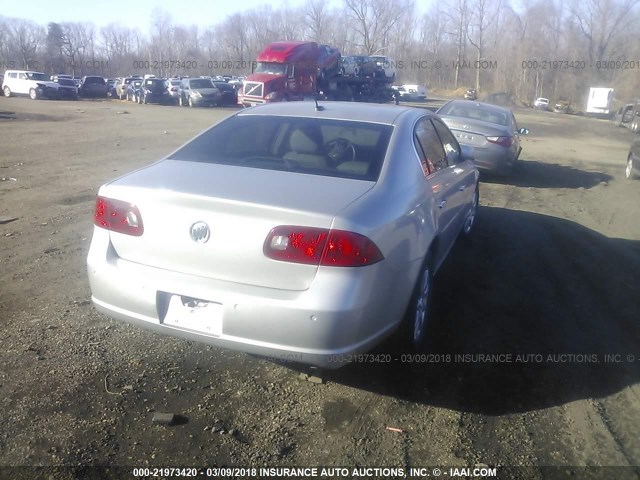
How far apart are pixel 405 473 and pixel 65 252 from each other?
4.30 m

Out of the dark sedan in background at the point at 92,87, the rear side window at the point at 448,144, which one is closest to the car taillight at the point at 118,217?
the rear side window at the point at 448,144

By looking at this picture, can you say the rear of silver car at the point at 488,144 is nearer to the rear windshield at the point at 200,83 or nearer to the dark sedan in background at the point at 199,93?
the dark sedan in background at the point at 199,93

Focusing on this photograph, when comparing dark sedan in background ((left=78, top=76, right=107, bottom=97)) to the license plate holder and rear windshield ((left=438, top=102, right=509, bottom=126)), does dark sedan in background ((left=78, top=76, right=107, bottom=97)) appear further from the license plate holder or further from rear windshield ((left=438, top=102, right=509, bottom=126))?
the license plate holder

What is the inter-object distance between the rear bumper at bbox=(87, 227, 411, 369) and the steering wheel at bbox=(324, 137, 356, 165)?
93cm

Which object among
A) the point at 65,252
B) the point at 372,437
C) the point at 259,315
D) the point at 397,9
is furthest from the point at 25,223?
the point at 397,9

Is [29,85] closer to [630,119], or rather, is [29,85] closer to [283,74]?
[283,74]

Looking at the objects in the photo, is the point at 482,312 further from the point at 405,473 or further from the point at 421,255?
the point at 405,473

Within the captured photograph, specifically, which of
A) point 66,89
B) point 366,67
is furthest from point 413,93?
point 66,89

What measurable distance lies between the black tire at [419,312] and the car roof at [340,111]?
1079 mm

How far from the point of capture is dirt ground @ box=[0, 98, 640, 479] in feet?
9.50

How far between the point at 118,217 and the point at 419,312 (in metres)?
2.00

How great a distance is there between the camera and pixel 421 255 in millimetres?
3686

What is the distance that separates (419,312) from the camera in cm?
393

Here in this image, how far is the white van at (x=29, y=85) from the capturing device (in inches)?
1535
